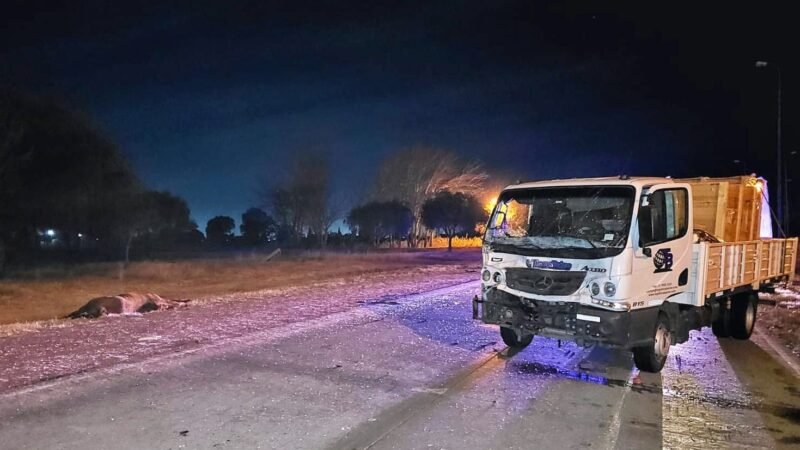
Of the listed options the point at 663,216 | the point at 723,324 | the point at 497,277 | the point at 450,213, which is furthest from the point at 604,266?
the point at 450,213

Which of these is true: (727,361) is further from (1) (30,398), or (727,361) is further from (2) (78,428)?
(1) (30,398)

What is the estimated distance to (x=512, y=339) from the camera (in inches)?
371

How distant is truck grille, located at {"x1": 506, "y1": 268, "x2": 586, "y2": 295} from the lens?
743cm

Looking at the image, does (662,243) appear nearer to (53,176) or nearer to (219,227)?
(53,176)

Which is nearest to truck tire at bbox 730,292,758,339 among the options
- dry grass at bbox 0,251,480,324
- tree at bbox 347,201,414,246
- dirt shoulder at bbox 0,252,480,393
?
dirt shoulder at bbox 0,252,480,393

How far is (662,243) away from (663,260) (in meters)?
0.22

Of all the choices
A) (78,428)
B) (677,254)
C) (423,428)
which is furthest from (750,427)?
(78,428)

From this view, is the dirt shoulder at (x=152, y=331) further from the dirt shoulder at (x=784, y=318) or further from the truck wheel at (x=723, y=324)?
the dirt shoulder at (x=784, y=318)

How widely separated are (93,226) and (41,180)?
7239mm

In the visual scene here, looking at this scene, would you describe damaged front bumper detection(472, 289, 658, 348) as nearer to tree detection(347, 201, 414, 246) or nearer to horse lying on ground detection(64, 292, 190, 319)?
horse lying on ground detection(64, 292, 190, 319)

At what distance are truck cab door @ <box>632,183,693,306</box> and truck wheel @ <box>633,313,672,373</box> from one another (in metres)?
0.39

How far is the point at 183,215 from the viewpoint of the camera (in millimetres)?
59062

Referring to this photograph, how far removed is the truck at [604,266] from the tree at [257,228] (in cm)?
5285

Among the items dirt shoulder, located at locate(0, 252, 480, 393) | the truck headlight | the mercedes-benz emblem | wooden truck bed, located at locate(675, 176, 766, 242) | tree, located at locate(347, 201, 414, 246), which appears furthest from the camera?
tree, located at locate(347, 201, 414, 246)
